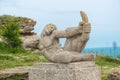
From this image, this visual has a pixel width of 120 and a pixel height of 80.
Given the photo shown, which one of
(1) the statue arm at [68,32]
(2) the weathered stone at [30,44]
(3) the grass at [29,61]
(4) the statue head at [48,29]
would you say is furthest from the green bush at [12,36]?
(1) the statue arm at [68,32]

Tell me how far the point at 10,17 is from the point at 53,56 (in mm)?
22961

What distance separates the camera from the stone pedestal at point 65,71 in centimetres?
1081

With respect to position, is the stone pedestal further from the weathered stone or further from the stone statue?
the weathered stone

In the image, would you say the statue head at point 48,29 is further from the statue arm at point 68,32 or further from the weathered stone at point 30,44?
the weathered stone at point 30,44

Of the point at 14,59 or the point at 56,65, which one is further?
the point at 14,59

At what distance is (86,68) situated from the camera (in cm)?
1109

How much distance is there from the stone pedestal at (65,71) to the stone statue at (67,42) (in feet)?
0.57

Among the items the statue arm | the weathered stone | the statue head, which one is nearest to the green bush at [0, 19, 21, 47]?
the weathered stone

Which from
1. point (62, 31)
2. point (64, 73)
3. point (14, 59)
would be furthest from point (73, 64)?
point (14, 59)

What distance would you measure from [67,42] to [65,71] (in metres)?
1.00

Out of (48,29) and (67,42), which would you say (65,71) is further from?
(48,29)

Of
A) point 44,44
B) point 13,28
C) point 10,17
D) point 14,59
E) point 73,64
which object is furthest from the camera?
point 10,17

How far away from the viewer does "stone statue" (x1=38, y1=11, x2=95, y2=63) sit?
36.5 feet

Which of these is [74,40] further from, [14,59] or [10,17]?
[10,17]
